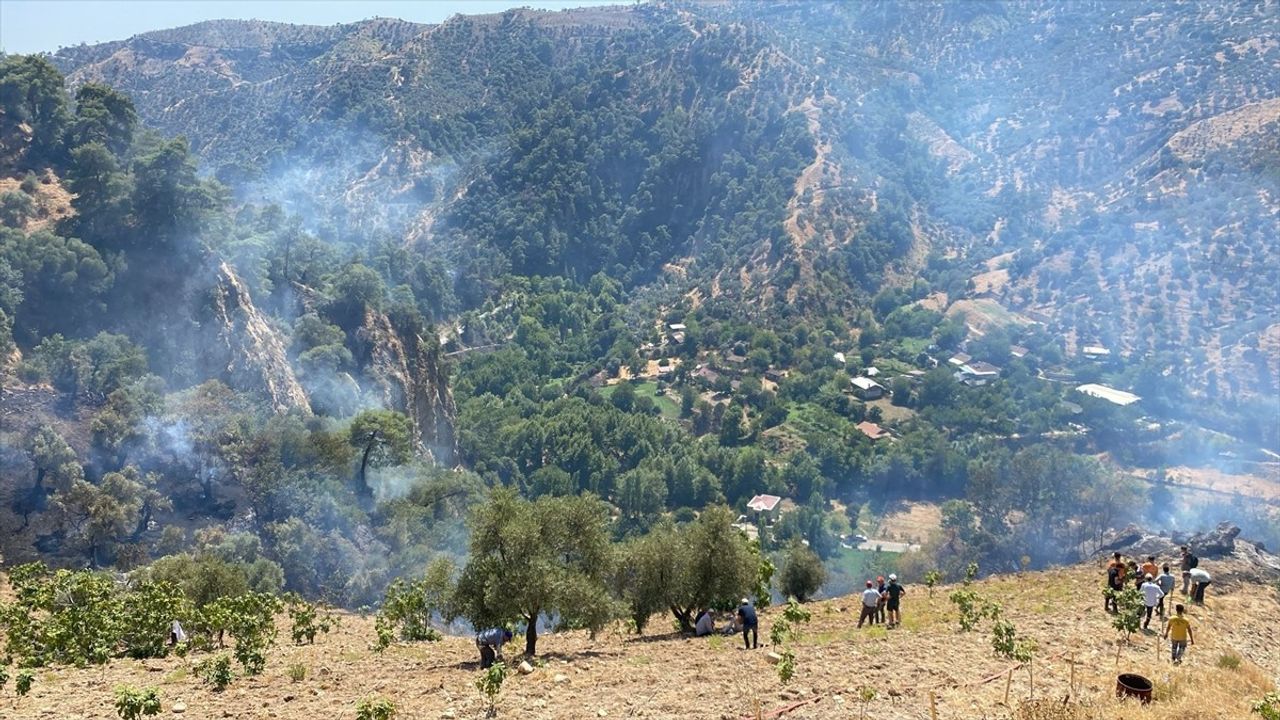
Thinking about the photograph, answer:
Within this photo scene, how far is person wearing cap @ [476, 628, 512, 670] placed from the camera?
2141 centimetres

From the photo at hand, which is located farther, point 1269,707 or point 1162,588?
point 1162,588

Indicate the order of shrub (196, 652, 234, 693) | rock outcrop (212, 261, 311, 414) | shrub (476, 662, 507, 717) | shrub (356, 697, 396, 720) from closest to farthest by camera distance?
1. shrub (356, 697, 396, 720)
2. shrub (476, 662, 507, 717)
3. shrub (196, 652, 234, 693)
4. rock outcrop (212, 261, 311, 414)

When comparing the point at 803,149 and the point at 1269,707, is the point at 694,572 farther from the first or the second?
the point at 803,149

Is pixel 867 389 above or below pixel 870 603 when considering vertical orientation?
above

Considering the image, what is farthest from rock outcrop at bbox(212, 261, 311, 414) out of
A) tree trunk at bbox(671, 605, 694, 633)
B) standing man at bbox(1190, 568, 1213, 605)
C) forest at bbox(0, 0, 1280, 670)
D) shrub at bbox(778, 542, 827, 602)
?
standing man at bbox(1190, 568, 1213, 605)

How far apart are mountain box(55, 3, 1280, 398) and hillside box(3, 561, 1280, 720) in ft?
252

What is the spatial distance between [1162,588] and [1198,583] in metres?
2.41

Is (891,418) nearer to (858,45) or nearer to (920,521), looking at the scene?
(920,521)

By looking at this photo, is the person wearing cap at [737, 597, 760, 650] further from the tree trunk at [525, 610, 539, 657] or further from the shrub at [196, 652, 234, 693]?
the shrub at [196, 652, 234, 693]

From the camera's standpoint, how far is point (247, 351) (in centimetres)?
5200

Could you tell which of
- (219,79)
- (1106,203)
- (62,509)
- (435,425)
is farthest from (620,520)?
(219,79)

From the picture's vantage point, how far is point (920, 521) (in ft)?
255

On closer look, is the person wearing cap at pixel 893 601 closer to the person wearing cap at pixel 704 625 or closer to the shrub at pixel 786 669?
the person wearing cap at pixel 704 625

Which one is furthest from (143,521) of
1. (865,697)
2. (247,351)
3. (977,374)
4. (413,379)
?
(977,374)
